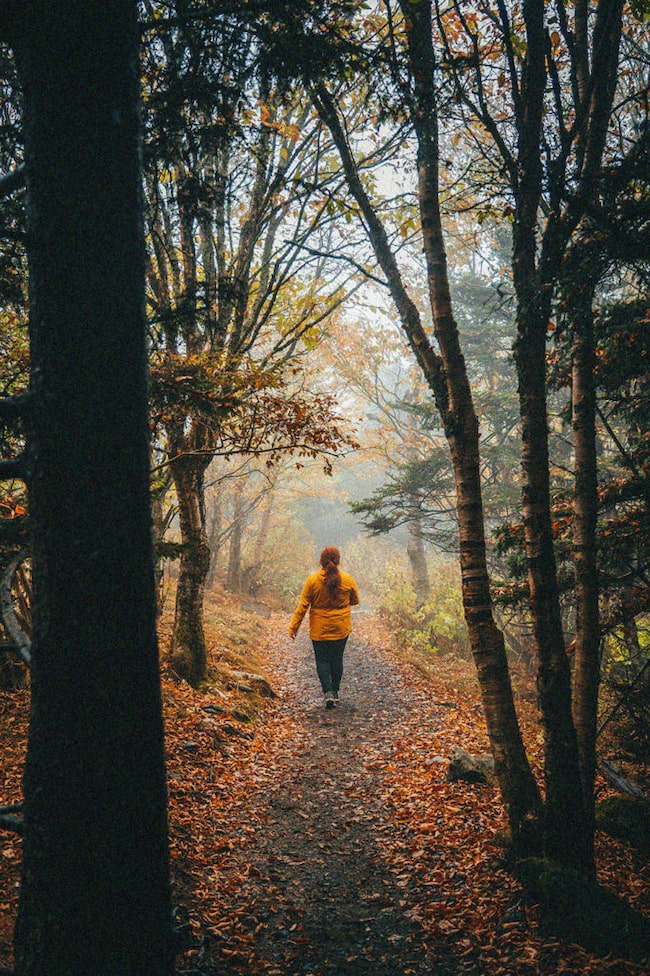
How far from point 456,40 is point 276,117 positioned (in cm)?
301

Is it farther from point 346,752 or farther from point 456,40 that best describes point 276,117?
point 346,752

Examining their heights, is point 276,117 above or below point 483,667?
above

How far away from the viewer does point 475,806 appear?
5.00 meters

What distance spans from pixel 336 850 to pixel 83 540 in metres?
4.23

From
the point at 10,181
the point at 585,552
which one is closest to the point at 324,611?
the point at 585,552

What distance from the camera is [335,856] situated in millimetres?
4410

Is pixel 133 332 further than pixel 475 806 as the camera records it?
No

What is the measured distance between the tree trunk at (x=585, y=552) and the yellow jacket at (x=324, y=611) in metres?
4.16

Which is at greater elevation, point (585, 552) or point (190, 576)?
point (585, 552)

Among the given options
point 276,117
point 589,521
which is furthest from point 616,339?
point 276,117

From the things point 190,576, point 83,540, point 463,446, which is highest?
point 463,446

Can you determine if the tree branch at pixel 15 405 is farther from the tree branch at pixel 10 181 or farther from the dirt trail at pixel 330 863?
the dirt trail at pixel 330 863

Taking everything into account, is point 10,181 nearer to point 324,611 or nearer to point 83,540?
point 83,540

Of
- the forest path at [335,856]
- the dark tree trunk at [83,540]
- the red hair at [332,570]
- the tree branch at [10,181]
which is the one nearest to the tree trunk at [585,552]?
the forest path at [335,856]
